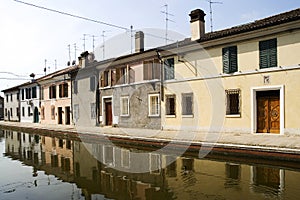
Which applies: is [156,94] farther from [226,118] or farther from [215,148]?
[215,148]

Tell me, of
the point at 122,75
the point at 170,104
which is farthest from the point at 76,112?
the point at 170,104

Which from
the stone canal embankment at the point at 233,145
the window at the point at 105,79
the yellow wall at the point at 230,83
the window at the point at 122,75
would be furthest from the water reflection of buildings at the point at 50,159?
the window at the point at 105,79

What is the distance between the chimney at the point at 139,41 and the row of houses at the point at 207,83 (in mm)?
60

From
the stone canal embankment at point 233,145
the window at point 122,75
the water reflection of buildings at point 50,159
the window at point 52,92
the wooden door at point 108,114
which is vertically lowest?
the water reflection of buildings at point 50,159

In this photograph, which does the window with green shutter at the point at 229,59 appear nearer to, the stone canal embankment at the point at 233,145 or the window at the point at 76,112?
the stone canal embankment at the point at 233,145

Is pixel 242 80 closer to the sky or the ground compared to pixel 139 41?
closer to the ground

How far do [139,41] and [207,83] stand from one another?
9669 mm

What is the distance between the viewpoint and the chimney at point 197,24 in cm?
1881

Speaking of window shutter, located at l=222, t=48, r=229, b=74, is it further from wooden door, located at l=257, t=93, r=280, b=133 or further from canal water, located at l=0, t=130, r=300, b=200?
canal water, located at l=0, t=130, r=300, b=200

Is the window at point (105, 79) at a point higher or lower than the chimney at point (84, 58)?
lower

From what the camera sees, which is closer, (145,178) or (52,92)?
(145,178)

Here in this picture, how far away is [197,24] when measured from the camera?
1897 cm

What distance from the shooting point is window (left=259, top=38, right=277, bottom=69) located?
1416 cm

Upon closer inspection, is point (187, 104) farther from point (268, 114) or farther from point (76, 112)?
point (76, 112)
